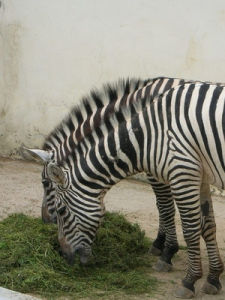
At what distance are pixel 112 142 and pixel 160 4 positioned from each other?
3847 millimetres

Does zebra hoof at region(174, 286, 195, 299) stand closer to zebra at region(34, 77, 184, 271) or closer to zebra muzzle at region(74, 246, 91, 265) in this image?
zebra at region(34, 77, 184, 271)

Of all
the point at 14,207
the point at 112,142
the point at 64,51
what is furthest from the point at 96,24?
the point at 112,142

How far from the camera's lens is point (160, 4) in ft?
29.5

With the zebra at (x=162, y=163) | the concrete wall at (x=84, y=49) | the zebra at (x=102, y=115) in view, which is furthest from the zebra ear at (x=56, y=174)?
the concrete wall at (x=84, y=49)

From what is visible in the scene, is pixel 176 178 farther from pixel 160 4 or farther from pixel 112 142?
pixel 160 4

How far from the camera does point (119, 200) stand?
870cm

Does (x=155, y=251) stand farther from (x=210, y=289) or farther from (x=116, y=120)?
(x=116, y=120)

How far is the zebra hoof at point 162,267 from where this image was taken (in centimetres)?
643

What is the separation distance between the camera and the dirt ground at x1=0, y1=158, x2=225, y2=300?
7352 mm

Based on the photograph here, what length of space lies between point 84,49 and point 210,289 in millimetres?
5015

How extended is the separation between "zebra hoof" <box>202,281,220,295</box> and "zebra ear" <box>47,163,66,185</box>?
1.57 meters

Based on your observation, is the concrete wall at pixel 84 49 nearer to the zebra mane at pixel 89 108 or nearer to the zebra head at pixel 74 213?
the zebra mane at pixel 89 108

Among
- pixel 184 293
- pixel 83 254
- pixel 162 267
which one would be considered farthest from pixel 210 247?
pixel 83 254

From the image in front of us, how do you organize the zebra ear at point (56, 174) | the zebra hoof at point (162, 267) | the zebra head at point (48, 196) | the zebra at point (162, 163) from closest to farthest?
the zebra at point (162, 163) < the zebra ear at point (56, 174) < the zebra head at point (48, 196) < the zebra hoof at point (162, 267)
